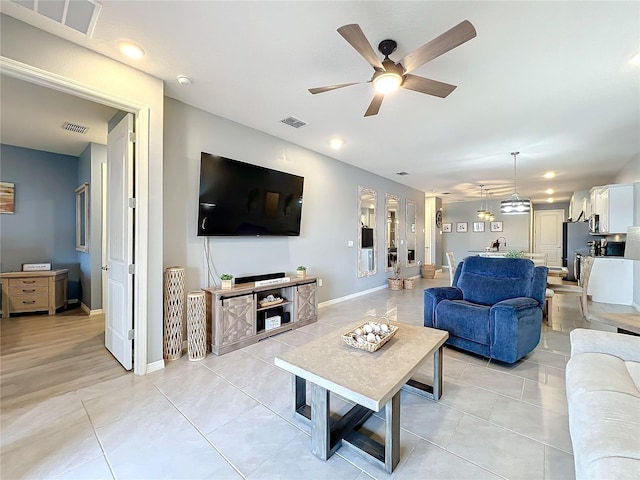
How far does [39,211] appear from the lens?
181 inches

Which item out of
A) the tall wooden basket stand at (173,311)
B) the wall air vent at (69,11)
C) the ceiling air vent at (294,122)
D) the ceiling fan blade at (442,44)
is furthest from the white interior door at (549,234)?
the wall air vent at (69,11)

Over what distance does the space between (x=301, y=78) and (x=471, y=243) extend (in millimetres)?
10584

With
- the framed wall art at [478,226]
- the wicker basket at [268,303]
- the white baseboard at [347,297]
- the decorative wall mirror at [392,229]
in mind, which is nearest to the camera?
the wicker basket at [268,303]

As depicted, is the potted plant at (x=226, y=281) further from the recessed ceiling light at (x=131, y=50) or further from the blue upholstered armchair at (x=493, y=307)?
the blue upholstered armchair at (x=493, y=307)

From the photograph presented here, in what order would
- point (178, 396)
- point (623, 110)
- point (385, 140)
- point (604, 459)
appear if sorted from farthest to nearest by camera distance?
point (385, 140) < point (623, 110) < point (178, 396) < point (604, 459)

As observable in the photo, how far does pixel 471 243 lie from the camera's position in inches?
432

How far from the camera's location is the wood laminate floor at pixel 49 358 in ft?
7.40

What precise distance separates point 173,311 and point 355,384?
84.5 inches

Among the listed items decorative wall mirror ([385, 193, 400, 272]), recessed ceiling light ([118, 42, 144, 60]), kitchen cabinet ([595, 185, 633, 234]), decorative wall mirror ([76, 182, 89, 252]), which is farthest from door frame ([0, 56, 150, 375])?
kitchen cabinet ([595, 185, 633, 234])

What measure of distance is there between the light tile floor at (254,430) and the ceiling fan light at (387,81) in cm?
236

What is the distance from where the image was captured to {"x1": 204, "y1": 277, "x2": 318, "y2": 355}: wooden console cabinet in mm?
2943

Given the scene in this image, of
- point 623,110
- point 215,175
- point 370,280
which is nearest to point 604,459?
point 215,175

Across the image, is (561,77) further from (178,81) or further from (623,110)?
(178,81)

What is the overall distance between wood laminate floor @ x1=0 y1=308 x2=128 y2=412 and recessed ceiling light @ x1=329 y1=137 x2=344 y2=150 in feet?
12.3
